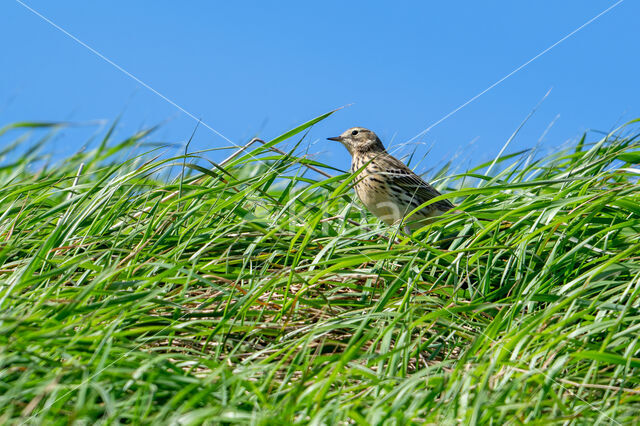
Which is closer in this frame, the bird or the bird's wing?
the bird

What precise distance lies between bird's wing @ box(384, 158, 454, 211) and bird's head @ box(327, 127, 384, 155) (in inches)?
32.1

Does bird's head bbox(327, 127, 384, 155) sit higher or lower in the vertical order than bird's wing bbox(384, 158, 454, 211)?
higher

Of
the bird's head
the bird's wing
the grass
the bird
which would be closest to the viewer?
the grass

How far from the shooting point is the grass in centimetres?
321

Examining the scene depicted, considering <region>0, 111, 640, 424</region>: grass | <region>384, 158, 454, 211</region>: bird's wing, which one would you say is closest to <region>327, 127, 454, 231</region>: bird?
<region>384, 158, 454, 211</region>: bird's wing

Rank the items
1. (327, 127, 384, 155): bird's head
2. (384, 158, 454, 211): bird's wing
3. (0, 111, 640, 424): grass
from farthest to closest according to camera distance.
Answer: (327, 127, 384, 155): bird's head, (384, 158, 454, 211): bird's wing, (0, 111, 640, 424): grass

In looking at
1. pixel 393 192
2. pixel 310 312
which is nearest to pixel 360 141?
pixel 393 192

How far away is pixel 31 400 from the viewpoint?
318 centimetres

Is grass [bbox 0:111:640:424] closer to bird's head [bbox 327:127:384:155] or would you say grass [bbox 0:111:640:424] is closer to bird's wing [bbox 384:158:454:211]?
bird's wing [bbox 384:158:454:211]

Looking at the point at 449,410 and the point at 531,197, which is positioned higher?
the point at 531,197

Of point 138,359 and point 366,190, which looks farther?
point 366,190

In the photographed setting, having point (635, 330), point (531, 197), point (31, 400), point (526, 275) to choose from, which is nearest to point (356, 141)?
point (531, 197)

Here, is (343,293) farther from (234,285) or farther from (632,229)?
(632,229)

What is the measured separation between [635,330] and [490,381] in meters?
0.93
